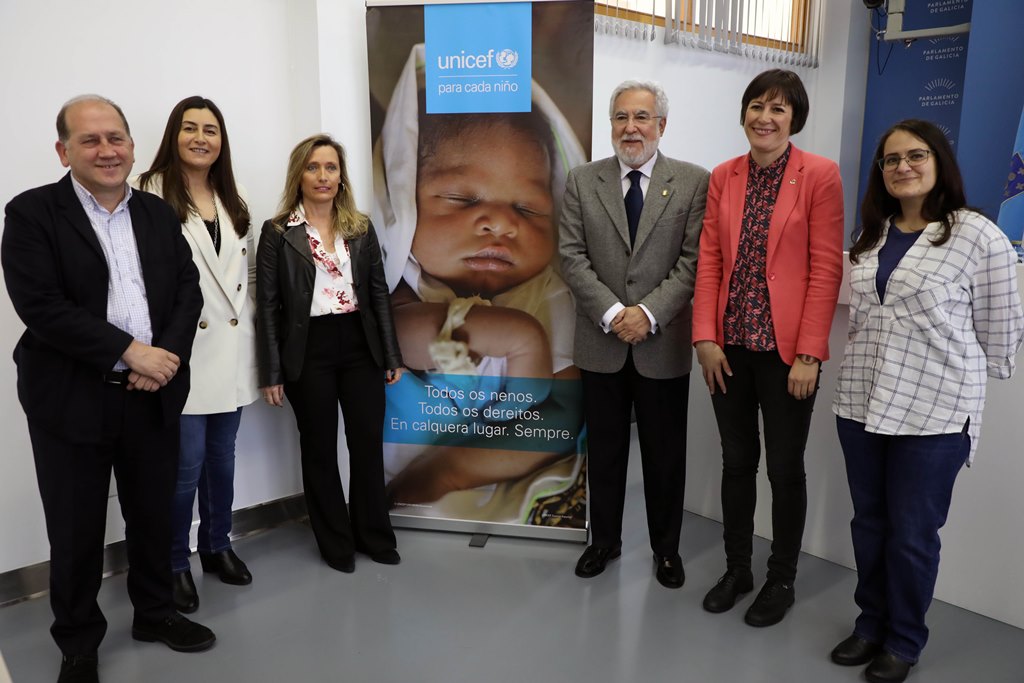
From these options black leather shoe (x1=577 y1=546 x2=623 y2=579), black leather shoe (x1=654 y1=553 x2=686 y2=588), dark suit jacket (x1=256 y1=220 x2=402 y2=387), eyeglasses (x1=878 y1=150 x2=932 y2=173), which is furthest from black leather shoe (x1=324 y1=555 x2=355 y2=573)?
eyeglasses (x1=878 y1=150 x2=932 y2=173)

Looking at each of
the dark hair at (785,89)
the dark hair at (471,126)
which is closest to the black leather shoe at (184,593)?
the dark hair at (471,126)

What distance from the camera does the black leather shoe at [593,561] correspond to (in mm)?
2932

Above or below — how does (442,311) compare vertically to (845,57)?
below

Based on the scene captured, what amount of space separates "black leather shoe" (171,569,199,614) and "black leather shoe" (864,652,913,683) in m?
2.20

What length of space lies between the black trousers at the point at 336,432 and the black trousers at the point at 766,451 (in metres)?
1.32

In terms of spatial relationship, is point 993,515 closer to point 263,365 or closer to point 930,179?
point 930,179

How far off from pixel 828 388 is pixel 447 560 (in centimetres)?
164

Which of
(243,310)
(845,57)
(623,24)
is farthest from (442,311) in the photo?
(845,57)

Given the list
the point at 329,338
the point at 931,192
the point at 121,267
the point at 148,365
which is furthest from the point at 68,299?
the point at 931,192

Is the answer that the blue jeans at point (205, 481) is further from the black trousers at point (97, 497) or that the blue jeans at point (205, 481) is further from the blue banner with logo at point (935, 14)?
the blue banner with logo at point (935, 14)

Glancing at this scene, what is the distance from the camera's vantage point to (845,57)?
19.4 ft

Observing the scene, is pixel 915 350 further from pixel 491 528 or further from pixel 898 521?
pixel 491 528

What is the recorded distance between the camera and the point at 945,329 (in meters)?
2.04

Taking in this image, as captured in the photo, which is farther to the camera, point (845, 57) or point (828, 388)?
point (845, 57)
